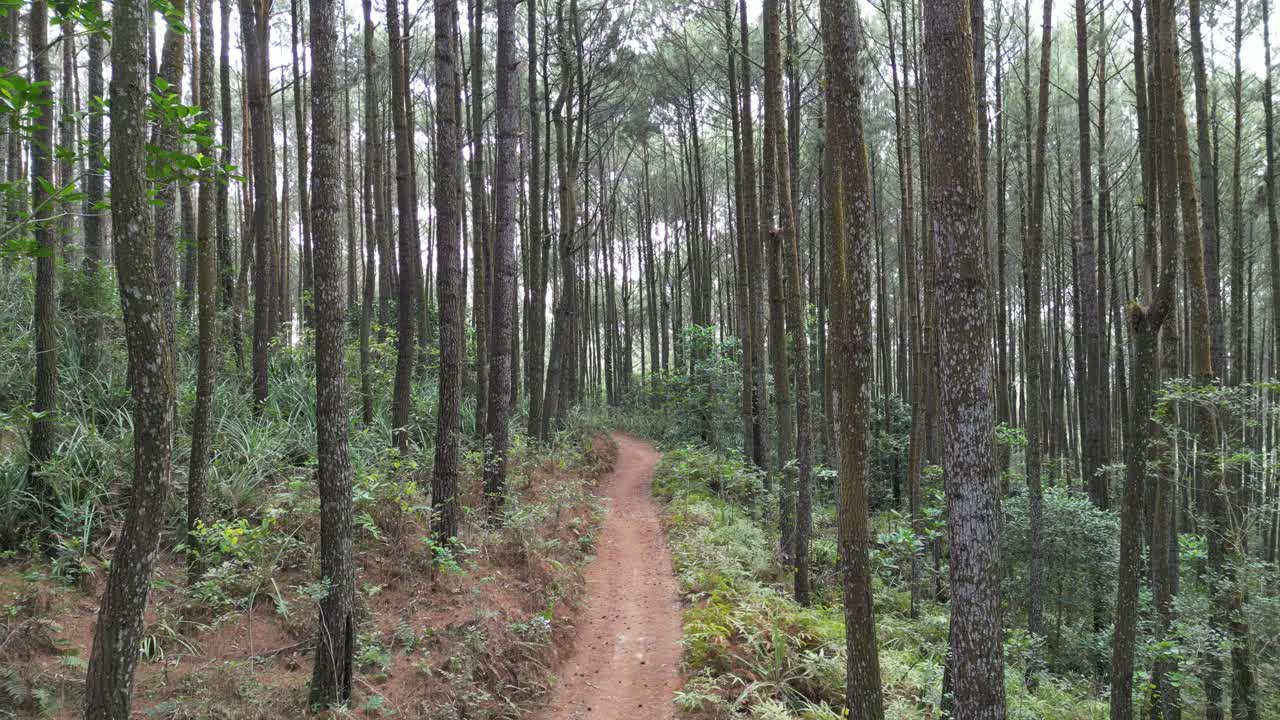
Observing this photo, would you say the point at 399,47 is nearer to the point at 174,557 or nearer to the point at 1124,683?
the point at 174,557

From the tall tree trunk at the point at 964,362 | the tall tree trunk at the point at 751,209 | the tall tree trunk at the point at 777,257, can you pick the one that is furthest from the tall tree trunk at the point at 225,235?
the tall tree trunk at the point at 964,362

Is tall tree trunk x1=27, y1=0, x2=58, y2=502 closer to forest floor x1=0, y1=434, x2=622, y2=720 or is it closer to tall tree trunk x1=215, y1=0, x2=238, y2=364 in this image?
forest floor x1=0, y1=434, x2=622, y2=720

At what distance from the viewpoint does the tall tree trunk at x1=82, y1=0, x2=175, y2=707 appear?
289cm

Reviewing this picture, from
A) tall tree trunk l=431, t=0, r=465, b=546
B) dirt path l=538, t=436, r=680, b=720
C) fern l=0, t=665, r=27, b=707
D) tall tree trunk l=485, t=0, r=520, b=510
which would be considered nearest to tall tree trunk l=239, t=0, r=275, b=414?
tall tree trunk l=431, t=0, r=465, b=546

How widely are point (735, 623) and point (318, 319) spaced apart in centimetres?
451

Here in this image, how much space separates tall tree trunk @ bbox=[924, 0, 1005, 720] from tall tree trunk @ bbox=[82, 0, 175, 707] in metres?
3.48

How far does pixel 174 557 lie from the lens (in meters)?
5.41

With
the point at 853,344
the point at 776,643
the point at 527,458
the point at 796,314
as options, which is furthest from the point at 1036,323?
the point at 527,458

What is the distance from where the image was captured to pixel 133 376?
292 cm

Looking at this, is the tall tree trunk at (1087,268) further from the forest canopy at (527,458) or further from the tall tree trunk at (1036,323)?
the tall tree trunk at (1036,323)

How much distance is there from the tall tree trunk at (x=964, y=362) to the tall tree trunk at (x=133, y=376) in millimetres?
3477

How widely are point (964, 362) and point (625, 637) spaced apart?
511 cm

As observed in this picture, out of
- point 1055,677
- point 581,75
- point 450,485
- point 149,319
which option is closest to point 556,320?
point 581,75

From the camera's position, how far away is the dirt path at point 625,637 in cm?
550
